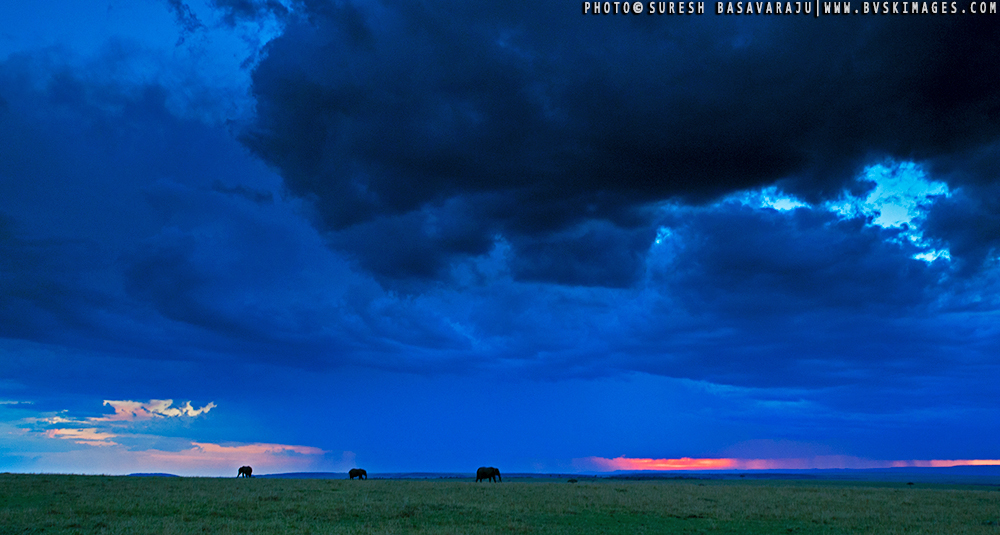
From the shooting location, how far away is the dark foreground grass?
27297mm

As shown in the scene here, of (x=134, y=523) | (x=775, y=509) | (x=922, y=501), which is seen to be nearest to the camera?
(x=134, y=523)

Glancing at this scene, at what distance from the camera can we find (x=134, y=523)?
86.6 ft

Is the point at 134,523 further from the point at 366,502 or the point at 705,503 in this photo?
the point at 705,503

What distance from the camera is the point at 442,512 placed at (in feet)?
111

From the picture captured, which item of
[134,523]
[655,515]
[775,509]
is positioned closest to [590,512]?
[655,515]

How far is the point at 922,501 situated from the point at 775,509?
55.1 feet

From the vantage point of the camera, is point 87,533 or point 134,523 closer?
point 87,533

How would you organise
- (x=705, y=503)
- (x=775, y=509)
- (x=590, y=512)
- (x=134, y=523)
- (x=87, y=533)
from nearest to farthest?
(x=87, y=533)
(x=134, y=523)
(x=590, y=512)
(x=775, y=509)
(x=705, y=503)

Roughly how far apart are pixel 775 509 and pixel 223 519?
1223 inches

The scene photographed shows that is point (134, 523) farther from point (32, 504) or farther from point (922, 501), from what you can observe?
point (922, 501)

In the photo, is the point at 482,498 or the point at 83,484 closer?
the point at 482,498

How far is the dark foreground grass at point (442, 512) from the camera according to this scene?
27.3m

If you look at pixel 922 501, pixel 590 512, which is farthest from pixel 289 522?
pixel 922 501

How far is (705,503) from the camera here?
1639 inches
